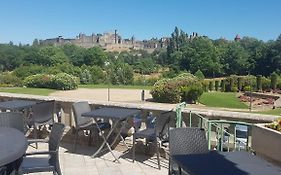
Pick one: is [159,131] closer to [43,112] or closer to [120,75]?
[43,112]

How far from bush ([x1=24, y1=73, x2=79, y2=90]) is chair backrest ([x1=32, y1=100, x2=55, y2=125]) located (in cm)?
3252

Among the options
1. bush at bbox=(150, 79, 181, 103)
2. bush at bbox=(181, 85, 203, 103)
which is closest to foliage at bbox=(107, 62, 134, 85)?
bush at bbox=(150, 79, 181, 103)

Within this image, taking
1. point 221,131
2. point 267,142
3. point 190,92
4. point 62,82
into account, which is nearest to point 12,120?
point 221,131

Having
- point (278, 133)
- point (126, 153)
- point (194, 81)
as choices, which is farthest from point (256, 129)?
point (194, 81)

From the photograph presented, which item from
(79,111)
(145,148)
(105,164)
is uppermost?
(79,111)

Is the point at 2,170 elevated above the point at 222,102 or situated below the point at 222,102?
above

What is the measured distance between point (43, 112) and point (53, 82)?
33.3m

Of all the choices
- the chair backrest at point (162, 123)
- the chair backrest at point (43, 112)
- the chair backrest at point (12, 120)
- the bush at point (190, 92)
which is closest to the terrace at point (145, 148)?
the chair backrest at point (162, 123)

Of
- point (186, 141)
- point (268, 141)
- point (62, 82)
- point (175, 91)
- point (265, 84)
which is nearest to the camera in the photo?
point (186, 141)

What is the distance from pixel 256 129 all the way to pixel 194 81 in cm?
2514

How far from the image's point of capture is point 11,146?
3051 millimetres

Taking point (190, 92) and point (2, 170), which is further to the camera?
point (190, 92)

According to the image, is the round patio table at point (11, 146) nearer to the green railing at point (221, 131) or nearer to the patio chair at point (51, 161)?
the patio chair at point (51, 161)

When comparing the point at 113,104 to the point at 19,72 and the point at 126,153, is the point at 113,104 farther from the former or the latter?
the point at 19,72
